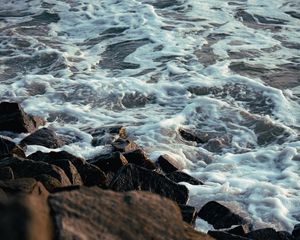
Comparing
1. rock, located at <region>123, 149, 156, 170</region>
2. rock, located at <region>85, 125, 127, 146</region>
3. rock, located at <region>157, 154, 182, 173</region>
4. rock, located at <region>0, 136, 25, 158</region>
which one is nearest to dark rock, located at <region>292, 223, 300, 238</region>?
rock, located at <region>157, 154, 182, 173</region>

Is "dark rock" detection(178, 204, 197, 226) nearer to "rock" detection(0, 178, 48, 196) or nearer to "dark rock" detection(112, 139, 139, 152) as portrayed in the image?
"rock" detection(0, 178, 48, 196)

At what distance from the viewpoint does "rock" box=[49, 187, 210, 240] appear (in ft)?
8.63

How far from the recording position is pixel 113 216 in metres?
2.76

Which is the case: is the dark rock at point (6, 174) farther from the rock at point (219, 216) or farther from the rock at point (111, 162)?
the rock at point (219, 216)

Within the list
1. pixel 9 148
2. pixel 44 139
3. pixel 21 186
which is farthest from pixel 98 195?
pixel 44 139

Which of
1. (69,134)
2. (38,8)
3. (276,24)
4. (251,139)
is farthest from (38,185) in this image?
(38,8)

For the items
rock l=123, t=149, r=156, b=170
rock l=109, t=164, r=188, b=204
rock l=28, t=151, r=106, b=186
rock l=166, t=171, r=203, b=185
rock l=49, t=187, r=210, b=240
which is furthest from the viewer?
rock l=123, t=149, r=156, b=170

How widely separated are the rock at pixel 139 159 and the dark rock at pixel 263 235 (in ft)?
5.88

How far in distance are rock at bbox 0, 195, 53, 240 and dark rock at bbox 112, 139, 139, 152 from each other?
4.31m

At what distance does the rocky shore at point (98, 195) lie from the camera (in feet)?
8.21

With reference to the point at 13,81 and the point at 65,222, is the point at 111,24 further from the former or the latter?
the point at 65,222

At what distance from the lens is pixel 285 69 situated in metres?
10.5

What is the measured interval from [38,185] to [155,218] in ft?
4.45

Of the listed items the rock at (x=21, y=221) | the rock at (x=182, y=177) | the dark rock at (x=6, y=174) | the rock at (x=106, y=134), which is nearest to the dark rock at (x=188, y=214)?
the rock at (x=182, y=177)
